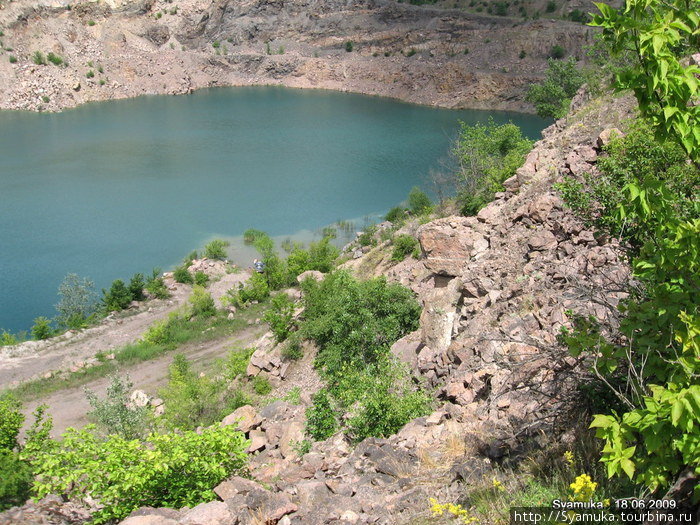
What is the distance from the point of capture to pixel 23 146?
5644cm

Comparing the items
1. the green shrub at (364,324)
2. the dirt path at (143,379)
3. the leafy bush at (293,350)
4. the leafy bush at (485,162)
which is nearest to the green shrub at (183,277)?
the dirt path at (143,379)

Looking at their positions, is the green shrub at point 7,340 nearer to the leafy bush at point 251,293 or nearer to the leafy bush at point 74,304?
the leafy bush at point 74,304

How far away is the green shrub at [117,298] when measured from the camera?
29.9 m

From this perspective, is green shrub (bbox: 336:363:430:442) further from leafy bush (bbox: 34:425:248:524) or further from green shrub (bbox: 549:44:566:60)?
green shrub (bbox: 549:44:566:60)

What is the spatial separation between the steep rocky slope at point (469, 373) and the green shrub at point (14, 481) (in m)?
1.34

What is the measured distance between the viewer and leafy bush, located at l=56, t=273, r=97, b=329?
2873 centimetres

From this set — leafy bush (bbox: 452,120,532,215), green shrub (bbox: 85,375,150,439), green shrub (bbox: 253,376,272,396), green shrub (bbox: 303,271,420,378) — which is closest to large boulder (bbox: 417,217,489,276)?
green shrub (bbox: 303,271,420,378)

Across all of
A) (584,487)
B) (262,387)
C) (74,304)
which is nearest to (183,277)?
(74,304)

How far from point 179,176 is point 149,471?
4231 cm

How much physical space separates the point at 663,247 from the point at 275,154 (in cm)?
5059

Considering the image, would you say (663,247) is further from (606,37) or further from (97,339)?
(97,339)

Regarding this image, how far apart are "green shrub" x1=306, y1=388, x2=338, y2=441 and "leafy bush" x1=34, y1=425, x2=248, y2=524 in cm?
249

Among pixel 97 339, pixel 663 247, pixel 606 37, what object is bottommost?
pixel 97 339

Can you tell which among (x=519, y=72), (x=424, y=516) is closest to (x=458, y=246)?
A: (x=424, y=516)
